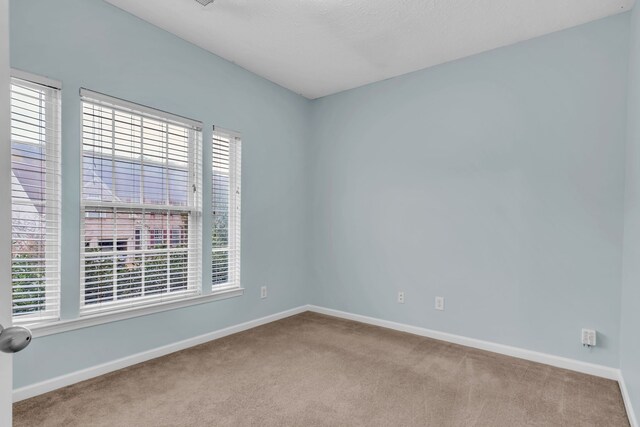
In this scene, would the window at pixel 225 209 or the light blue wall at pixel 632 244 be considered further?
the window at pixel 225 209

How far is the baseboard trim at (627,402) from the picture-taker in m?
1.93

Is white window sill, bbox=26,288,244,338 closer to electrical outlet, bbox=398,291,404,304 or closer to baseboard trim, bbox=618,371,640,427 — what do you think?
→ electrical outlet, bbox=398,291,404,304

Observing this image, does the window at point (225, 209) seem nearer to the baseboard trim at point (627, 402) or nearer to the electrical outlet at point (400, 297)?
the electrical outlet at point (400, 297)

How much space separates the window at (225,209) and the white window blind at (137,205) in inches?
7.8

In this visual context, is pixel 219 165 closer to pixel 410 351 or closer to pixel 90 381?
pixel 90 381

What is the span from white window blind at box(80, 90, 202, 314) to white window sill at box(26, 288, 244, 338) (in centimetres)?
5

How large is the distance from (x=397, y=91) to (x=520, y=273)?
2192 millimetres

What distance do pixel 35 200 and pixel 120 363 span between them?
1340 mm

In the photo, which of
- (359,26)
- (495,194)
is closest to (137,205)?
(359,26)

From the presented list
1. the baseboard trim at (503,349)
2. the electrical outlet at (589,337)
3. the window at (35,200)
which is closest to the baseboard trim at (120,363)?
the window at (35,200)

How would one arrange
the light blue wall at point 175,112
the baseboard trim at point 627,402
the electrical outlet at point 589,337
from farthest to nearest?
the electrical outlet at point 589,337 → the light blue wall at point 175,112 → the baseboard trim at point 627,402

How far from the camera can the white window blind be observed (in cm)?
247

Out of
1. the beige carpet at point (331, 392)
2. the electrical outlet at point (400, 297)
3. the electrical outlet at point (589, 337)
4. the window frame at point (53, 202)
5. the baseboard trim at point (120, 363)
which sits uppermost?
the window frame at point (53, 202)

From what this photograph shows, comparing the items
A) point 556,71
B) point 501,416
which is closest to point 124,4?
point 556,71
